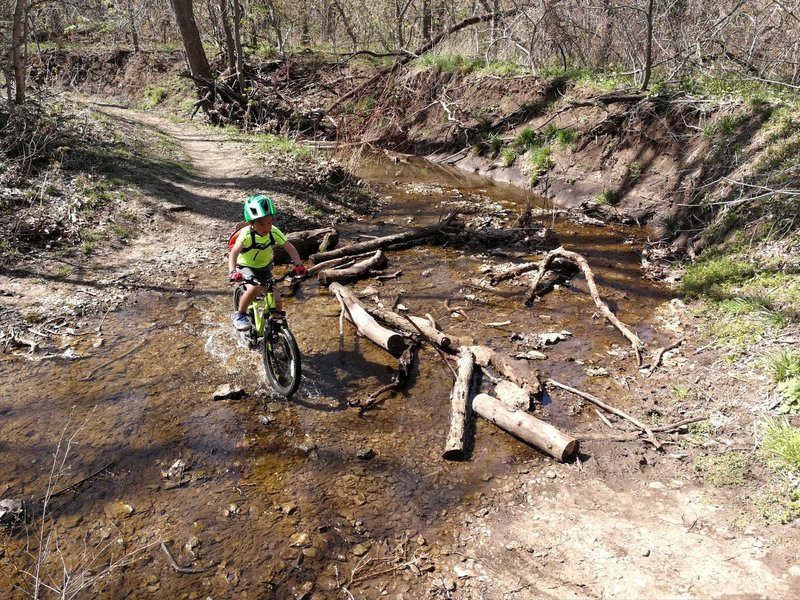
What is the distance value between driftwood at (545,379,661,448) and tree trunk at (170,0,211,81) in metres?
19.6

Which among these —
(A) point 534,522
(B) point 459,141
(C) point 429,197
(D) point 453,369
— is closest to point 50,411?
(D) point 453,369

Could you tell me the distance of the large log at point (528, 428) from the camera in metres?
5.24

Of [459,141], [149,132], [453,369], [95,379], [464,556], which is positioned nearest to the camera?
[464,556]

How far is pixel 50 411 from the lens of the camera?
5.85 metres

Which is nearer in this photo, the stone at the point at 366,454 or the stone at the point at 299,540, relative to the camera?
the stone at the point at 299,540

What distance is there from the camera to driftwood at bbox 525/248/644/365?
731 cm

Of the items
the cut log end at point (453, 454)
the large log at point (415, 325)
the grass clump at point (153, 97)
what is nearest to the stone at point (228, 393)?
the large log at point (415, 325)

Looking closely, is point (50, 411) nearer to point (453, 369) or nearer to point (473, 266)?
point (453, 369)

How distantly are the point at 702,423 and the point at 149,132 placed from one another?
1692 centimetres

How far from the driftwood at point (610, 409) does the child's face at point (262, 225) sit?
3.86 m

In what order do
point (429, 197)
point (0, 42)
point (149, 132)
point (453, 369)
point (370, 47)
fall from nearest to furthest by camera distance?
point (453, 369) → point (0, 42) → point (429, 197) → point (149, 132) → point (370, 47)

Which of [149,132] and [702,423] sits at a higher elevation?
[149,132]

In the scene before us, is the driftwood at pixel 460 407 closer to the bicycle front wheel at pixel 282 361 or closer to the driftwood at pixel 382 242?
the bicycle front wheel at pixel 282 361

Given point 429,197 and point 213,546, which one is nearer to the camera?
point 213,546
